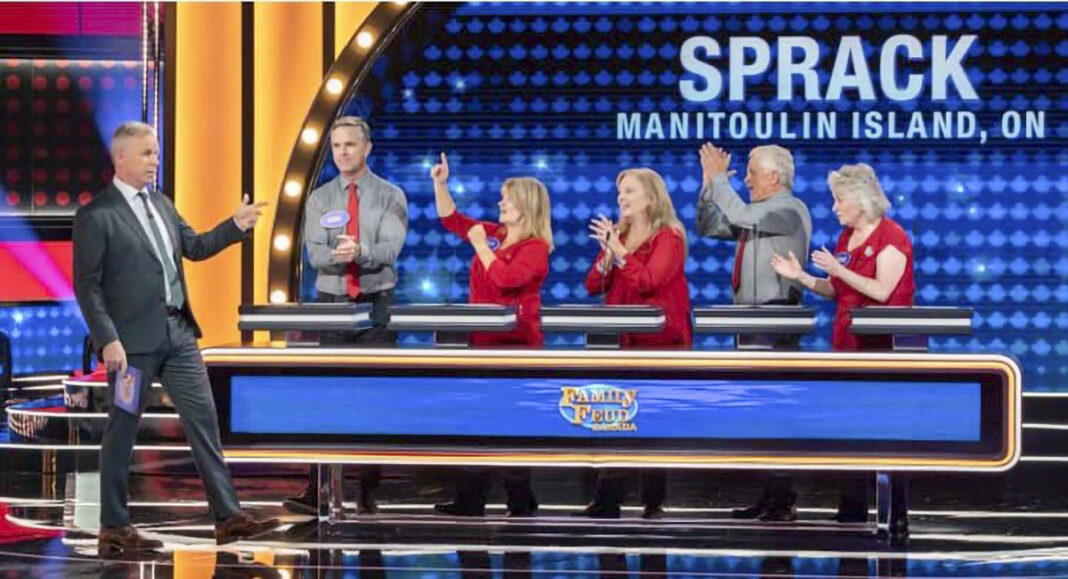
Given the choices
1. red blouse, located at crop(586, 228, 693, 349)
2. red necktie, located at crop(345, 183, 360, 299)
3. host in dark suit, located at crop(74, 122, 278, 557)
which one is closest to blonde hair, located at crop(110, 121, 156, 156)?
host in dark suit, located at crop(74, 122, 278, 557)

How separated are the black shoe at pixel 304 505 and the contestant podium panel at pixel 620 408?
0.47 metres

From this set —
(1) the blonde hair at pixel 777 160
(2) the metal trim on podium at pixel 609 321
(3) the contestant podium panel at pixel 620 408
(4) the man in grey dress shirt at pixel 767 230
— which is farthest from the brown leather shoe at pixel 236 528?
(1) the blonde hair at pixel 777 160

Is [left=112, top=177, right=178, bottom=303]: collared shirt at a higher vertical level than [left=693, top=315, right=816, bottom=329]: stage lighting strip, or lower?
higher

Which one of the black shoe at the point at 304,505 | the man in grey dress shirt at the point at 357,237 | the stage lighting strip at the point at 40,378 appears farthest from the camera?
the stage lighting strip at the point at 40,378

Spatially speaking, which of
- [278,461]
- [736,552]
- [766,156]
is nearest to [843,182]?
[766,156]

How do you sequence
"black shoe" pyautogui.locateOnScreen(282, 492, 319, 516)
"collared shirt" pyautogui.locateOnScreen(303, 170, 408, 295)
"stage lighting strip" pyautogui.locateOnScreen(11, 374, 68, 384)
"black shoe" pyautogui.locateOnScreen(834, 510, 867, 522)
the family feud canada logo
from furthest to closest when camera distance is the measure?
"stage lighting strip" pyautogui.locateOnScreen(11, 374, 68, 384), "collared shirt" pyautogui.locateOnScreen(303, 170, 408, 295), "black shoe" pyautogui.locateOnScreen(282, 492, 319, 516), "black shoe" pyautogui.locateOnScreen(834, 510, 867, 522), the family feud canada logo

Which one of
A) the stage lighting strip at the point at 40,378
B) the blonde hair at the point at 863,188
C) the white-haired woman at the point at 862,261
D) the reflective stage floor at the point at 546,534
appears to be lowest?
the reflective stage floor at the point at 546,534

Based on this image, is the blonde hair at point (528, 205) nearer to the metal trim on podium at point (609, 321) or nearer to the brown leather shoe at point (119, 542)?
the metal trim on podium at point (609, 321)

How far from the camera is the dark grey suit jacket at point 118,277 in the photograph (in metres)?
6.17

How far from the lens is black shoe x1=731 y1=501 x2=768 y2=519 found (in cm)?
696

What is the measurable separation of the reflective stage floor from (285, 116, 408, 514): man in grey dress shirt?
0.51m

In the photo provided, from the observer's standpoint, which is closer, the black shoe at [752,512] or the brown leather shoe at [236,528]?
the brown leather shoe at [236,528]

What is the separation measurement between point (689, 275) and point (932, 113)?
1305mm

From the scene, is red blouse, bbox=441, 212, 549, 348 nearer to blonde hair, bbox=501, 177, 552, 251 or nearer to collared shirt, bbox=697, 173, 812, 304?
blonde hair, bbox=501, 177, 552, 251
